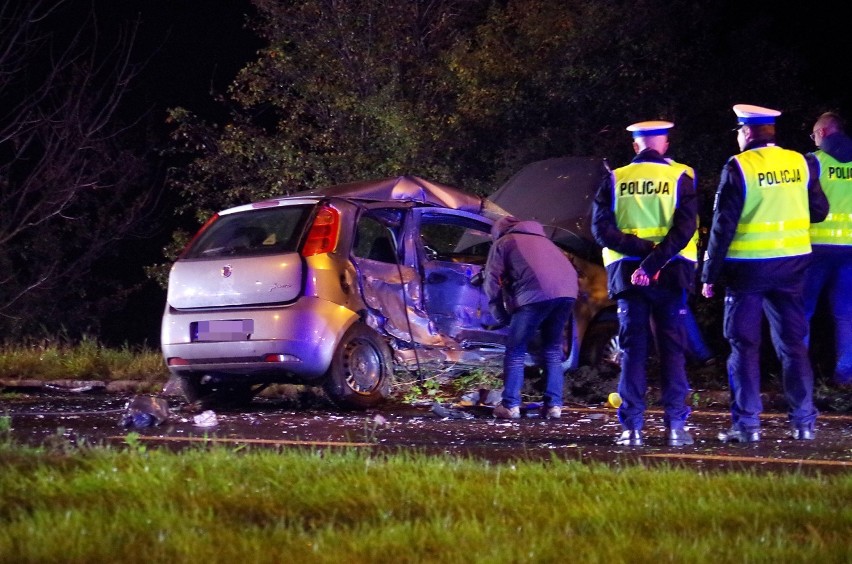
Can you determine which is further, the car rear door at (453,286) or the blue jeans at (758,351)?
the car rear door at (453,286)

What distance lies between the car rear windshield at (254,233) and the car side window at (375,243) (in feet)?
1.95

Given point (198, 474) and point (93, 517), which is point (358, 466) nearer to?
point (198, 474)

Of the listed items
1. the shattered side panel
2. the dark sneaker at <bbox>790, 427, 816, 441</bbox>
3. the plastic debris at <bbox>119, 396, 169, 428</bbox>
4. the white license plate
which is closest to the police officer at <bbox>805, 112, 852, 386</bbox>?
the dark sneaker at <bbox>790, 427, 816, 441</bbox>

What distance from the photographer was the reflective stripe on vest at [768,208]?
8172 mm

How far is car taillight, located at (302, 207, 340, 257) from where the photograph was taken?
10383mm

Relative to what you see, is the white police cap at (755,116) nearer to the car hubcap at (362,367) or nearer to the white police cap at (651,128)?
the white police cap at (651,128)

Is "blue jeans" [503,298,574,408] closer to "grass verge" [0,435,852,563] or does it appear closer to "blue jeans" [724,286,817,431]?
"blue jeans" [724,286,817,431]

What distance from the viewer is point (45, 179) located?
2209 cm

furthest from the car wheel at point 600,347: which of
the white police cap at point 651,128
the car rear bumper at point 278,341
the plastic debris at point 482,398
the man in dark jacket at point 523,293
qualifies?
the white police cap at point 651,128

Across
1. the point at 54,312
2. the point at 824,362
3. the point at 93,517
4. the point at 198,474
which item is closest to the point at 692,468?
the point at 198,474

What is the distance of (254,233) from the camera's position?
424 inches

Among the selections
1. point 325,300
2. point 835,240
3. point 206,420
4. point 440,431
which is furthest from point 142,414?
point 835,240

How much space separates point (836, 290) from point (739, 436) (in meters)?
2.20

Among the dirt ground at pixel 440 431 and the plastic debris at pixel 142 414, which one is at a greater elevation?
the plastic debris at pixel 142 414
